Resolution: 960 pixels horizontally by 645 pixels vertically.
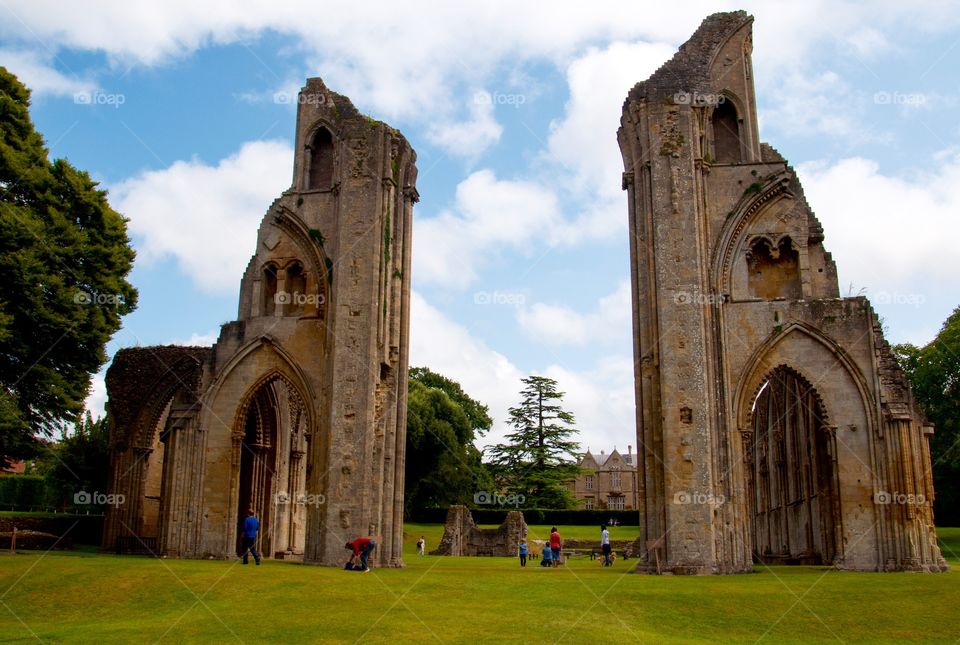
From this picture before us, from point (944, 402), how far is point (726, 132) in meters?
19.0

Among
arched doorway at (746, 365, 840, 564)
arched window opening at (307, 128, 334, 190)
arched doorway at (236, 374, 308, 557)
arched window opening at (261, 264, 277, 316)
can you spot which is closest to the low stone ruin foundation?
arched doorway at (236, 374, 308, 557)

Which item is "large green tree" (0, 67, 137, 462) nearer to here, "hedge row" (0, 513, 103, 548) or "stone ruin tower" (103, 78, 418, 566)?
"stone ruin tower" (103, 78, 418, 566)

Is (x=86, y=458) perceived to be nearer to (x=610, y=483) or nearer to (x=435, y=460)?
(x=435, y=460)

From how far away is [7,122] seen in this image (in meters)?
25.6

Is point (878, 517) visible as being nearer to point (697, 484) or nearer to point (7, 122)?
point (697, 484)

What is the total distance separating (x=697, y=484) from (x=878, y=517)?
15.6 feet

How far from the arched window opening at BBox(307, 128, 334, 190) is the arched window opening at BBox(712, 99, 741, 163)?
37.7ft

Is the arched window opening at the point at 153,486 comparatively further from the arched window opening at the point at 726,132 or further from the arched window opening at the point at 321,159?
the arched window opening at the point at 726,132

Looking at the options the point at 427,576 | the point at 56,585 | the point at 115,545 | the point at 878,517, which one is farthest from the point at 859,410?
the point at 115,545

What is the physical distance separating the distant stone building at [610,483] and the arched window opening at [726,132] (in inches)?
2546

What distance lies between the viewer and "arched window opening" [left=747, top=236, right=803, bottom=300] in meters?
24.6

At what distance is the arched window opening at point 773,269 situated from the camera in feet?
80.8

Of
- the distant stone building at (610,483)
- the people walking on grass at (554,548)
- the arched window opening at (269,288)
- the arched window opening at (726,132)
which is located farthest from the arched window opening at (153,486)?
the distant stone building at (610,483)

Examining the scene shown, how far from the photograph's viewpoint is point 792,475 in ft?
106
